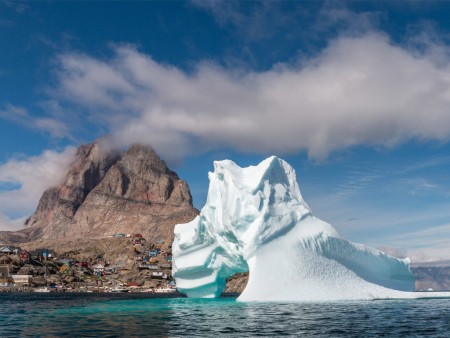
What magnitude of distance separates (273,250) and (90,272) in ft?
444

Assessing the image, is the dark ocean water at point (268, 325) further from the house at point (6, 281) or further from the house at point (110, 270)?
the house at point (110, 270)

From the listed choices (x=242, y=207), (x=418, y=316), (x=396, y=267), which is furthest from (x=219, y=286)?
(x=418, y=316)

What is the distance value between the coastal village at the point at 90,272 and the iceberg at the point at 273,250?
82.4 metres

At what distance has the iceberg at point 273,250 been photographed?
118ft

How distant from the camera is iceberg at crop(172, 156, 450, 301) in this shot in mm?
35906

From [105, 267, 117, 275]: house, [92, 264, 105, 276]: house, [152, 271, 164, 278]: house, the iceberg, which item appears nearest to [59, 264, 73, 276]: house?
[92, 264, 105, 276]: house

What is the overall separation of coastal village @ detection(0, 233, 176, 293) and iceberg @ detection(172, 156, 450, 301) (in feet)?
270

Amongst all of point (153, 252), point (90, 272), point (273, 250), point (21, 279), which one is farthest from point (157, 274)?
point (273, 250)

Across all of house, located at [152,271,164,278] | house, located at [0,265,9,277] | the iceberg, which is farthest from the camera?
house, located at [152,271,164,278]

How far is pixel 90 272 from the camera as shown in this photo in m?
161

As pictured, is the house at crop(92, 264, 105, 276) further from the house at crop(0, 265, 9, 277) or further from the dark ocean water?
the dark ocean water

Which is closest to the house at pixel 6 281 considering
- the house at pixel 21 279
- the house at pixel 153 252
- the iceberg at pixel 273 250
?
the house at pixel 21 279

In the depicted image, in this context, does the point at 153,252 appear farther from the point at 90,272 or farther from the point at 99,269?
the point at 90,272

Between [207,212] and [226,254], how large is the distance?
4.10 m
